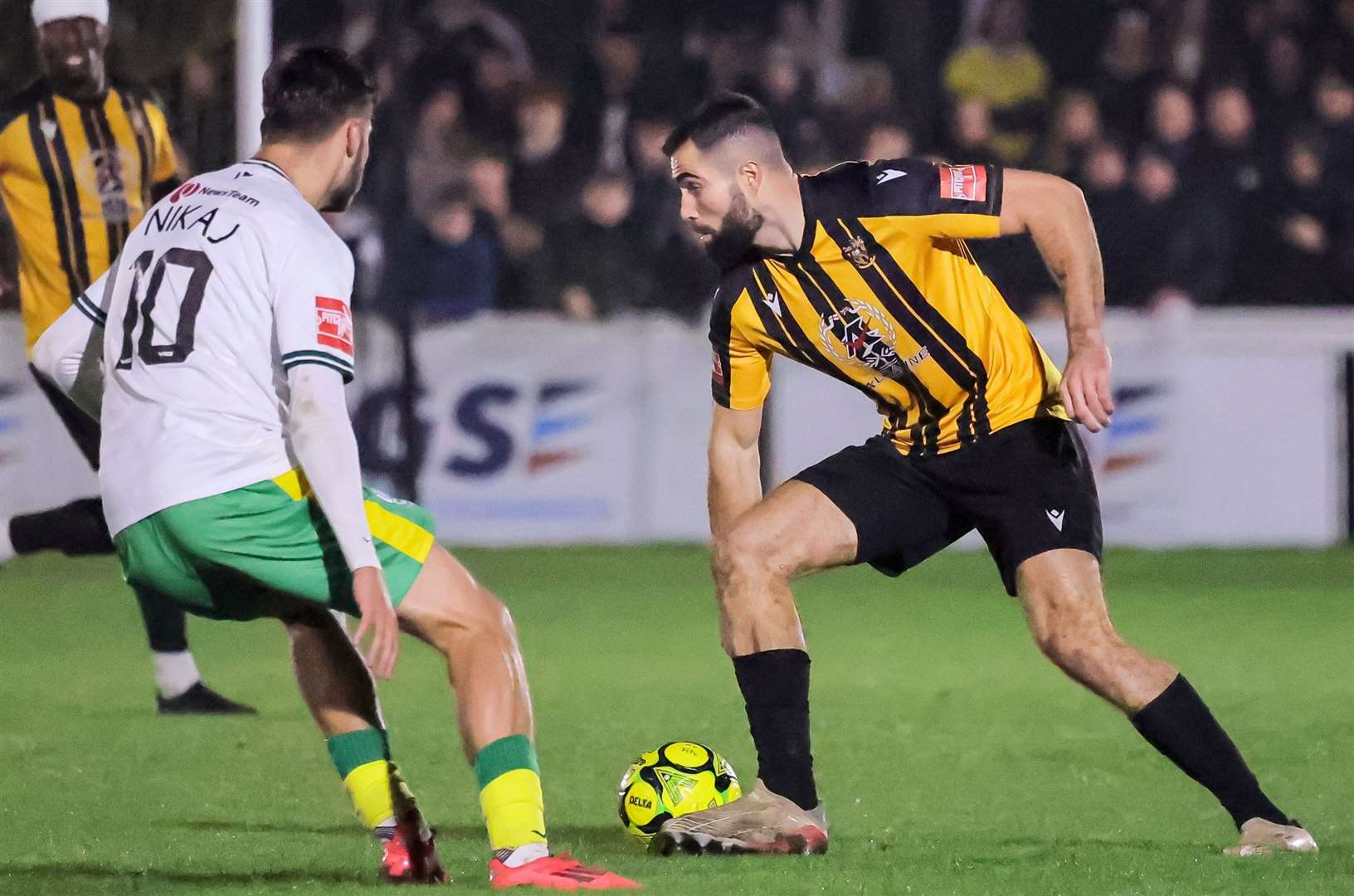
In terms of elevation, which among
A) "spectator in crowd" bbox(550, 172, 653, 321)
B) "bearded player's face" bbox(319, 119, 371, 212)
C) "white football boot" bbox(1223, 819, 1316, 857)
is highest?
"bearded player's face" bbox(319, 119, 371, 212)

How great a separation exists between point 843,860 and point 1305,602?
5385 millimetres

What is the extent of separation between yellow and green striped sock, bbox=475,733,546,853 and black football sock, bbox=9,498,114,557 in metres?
2.98

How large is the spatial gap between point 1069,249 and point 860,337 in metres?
0.52

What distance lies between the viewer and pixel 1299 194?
12680 millimetres

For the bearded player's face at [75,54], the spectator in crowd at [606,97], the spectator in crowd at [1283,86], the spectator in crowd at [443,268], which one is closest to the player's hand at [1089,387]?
the bearded player's face at [75,54]

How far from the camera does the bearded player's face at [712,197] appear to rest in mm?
4992

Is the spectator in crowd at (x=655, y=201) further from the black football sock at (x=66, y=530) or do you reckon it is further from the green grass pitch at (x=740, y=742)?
the black football sock at (x=66, y=530)

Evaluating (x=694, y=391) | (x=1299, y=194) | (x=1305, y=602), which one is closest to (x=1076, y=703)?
(x=1305, y=602)

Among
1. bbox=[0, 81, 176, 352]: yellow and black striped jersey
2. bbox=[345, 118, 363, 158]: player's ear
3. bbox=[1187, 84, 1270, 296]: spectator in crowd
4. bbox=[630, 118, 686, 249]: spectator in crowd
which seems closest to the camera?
bbox=[345, 118, 363, 158]: player's ear

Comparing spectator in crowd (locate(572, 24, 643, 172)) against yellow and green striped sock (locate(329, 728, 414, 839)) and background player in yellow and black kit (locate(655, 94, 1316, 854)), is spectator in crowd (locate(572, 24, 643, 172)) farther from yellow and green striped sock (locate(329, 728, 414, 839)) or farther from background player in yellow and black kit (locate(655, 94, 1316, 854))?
yellow and green striped sock (locate(329, 728, 414, 839))

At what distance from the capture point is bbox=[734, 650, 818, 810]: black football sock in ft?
16.4

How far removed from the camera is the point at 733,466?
17.3ft

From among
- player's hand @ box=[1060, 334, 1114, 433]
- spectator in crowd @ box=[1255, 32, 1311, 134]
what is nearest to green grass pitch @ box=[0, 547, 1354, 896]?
player's hand @ box=[1060, 334, 1114, 433]

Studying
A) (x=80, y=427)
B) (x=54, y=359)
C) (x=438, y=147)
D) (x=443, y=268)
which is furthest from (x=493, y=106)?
(x=54, y=359)
